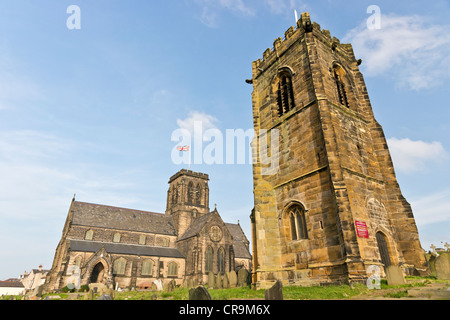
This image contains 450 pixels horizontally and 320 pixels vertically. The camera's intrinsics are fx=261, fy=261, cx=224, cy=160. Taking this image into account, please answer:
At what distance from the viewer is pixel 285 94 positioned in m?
16.8

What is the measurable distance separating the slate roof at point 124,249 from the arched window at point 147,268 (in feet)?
3.87

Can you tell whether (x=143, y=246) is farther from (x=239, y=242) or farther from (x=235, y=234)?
(x=235, y=234)

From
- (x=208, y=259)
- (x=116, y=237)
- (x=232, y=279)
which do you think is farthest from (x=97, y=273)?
(x=232, y=279)

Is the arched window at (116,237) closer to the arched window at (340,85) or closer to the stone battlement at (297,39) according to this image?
the stone battlement at (297,39)

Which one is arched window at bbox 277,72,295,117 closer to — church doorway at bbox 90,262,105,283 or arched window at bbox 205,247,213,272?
arched window at bbox 205,247,213,272

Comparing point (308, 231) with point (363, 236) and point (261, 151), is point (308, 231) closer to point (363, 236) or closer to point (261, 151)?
point (363, 236)

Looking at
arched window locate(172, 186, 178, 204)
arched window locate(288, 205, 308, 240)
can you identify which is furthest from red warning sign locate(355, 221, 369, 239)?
arched window locate(172, 186, 178, 204)

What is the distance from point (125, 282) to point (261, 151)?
3195 centimetres

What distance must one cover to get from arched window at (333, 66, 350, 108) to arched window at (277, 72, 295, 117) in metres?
2.79

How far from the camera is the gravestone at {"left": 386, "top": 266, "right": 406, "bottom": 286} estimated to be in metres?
9.45

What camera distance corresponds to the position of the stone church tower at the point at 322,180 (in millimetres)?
11148

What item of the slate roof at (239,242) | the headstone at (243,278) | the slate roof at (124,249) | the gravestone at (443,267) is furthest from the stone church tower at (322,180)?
the slate roof at (239,242)

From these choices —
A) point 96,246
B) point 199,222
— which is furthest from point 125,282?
point 199,222
